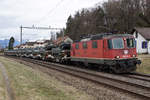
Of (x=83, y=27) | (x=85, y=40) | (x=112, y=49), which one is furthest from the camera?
(x=83, y=27)

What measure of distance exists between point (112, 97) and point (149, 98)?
1.56 metres

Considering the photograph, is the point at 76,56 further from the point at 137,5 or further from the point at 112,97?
the point at 137,5

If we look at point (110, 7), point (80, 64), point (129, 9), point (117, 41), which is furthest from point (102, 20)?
point (117, 41)

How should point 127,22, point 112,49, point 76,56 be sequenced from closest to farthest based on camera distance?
point 112,49, point 76,56, point 127,22

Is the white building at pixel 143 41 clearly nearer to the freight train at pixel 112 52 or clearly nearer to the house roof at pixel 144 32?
the house roof at pixel 144 32

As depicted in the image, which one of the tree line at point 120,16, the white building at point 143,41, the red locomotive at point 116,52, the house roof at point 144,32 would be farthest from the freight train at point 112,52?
the tree line at point 120,16

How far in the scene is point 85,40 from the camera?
18422mm

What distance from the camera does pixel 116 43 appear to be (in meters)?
Answer: 14.8

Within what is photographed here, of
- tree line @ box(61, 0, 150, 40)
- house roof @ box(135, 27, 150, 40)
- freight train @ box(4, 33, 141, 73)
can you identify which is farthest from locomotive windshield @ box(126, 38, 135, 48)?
tree line @ box(61, 0, 150, 40)

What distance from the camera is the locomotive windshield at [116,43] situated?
1473 centimetres

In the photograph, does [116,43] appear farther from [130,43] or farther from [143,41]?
[143,41]

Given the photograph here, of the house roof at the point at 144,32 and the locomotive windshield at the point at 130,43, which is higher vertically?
the house roof at the point at 144,32

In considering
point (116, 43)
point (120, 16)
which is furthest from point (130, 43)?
point (120, 16)

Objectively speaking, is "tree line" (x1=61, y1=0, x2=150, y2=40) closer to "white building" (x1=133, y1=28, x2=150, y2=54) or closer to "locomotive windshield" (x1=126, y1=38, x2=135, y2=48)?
"white building" (x1=133, y1=28, x2=150, y2=54)
